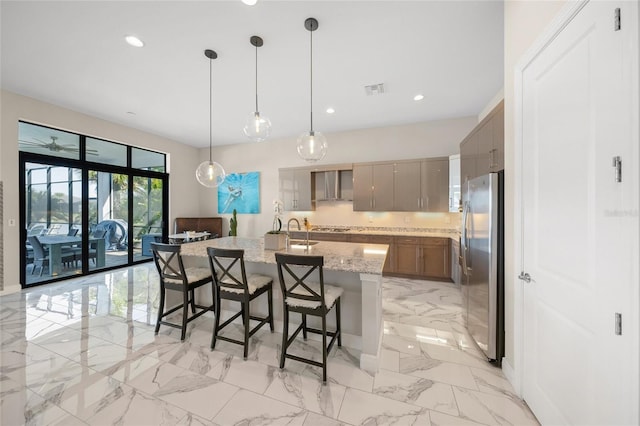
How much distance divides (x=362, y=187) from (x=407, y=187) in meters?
0.90

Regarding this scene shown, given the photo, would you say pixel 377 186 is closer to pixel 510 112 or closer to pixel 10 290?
pixel 510 112

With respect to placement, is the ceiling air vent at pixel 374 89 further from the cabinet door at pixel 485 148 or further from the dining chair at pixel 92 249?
the dining chair at pixel 92 249

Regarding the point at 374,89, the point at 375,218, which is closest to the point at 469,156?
the point at 374,89

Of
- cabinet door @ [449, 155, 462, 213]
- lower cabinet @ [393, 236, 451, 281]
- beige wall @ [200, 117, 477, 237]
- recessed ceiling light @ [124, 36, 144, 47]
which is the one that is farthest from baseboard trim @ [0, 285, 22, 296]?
cabinet door @ [449, 155, 462, 213]

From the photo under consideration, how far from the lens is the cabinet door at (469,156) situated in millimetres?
2566

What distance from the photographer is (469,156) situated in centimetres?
274

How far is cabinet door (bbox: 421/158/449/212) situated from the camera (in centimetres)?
448

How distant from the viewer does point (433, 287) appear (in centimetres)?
407

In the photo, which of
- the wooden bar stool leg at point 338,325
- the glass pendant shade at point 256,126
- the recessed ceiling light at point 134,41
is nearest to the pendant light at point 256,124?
the glass pendant shade at point 256,126

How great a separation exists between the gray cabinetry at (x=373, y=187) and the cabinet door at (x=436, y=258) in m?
1.00

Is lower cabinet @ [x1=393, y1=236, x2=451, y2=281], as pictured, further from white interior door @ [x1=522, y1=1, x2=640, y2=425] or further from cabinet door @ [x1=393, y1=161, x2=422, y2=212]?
white interior door @ [x1=522, y1=1, x2=640, y2=425]

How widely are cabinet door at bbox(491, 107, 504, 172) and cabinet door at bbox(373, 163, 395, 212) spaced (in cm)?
268

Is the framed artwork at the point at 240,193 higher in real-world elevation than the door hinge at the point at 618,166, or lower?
higher

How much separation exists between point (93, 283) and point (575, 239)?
250 inches
